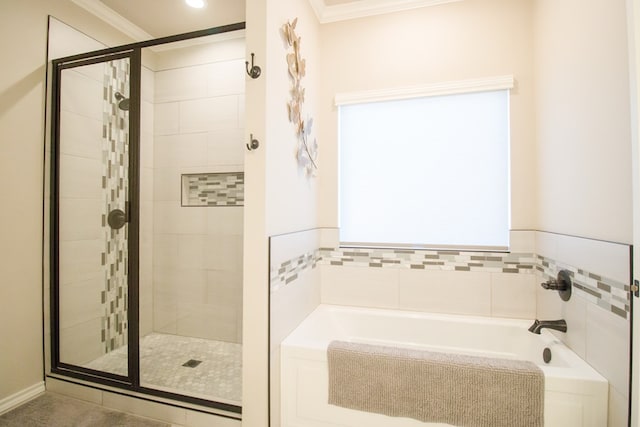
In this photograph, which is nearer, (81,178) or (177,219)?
(81,178)

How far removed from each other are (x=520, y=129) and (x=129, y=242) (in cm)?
267

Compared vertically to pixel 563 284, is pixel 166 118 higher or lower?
higher

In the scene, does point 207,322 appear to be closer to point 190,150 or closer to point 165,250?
point 165,250

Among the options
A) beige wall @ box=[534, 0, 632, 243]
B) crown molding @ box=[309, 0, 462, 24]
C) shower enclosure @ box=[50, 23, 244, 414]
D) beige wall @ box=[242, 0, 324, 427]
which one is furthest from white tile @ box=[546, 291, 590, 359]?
crown molding @ box=[309, 0, 462, 24]

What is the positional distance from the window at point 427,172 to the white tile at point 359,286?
8.6 inches

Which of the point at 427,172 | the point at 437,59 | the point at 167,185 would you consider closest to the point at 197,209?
the point at 167,185

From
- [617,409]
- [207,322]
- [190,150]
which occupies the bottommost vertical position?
[207,322]

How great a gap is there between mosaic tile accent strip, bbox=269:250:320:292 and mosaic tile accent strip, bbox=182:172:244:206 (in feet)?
2.84

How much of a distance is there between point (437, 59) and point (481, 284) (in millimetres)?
1596

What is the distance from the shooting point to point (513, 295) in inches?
75.1

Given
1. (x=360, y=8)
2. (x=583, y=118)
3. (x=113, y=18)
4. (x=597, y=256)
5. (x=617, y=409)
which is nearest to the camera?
(x=617, y=409)

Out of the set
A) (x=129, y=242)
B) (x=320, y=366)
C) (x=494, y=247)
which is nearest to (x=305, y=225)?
(x=320, y=366)

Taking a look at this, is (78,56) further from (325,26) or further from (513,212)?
(513,212)

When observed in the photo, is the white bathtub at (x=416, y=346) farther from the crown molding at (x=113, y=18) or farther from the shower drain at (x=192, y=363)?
the crown molding at (x=113, y=18)
